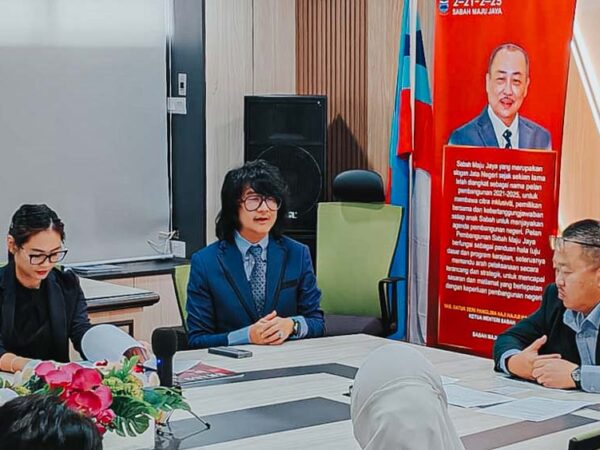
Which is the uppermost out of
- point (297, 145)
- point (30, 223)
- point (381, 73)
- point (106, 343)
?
point (381, 73)

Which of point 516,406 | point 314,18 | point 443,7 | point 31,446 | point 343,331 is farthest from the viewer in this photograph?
point 314,18

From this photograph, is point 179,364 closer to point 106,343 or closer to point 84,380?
point 106,343

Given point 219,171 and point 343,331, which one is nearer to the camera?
point 343,331

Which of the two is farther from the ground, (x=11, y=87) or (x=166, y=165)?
(x=11, y=87)

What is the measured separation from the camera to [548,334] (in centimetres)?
355

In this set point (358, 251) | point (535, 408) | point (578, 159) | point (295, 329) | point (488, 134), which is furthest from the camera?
point (578, 159)

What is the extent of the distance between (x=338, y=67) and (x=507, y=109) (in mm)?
1540

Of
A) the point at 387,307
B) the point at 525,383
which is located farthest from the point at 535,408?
the point at 387,307

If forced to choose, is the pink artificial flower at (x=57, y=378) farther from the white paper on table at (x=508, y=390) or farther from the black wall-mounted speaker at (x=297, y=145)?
the black wall-mounted speaker at (x=297, y=145)

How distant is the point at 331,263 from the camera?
18.9 ft

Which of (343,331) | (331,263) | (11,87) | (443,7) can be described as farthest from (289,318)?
(11,87)

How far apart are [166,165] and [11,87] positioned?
3.64ft

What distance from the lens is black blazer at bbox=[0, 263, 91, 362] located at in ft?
12.1

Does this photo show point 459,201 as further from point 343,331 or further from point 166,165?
point 166,165
